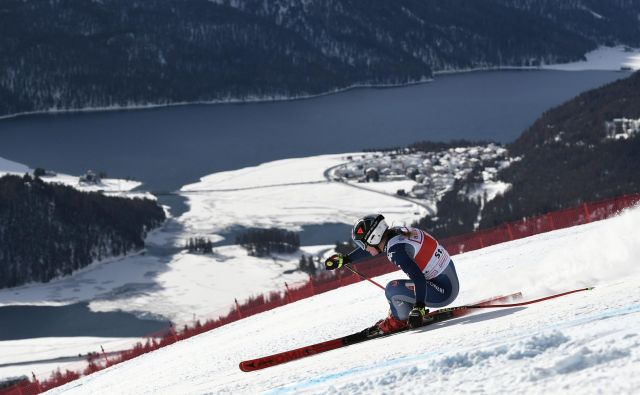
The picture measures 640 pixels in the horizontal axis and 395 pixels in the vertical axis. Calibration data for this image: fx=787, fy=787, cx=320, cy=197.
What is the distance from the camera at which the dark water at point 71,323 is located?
223 feet

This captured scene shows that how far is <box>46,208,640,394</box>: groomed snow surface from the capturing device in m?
6.16

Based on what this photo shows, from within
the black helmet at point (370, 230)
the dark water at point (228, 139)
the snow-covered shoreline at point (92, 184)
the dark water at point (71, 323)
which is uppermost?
the dark water at point (228, 139)

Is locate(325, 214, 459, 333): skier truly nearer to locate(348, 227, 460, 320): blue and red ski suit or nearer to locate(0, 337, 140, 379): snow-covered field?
locate(348, 227, 460, 320): blue and red ski suit

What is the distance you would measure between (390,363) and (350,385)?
28.6 inches

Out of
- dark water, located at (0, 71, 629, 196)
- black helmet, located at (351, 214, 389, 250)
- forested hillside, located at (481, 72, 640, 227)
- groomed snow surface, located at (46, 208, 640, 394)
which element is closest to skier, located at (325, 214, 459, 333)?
black helmet, located at (351, 214, 389, 250)

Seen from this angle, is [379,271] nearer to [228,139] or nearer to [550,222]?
[550,222]

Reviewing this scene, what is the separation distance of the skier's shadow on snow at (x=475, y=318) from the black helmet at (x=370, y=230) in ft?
4.20

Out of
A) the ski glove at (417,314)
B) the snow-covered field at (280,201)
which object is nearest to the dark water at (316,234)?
the snow-covered field at (280,201)

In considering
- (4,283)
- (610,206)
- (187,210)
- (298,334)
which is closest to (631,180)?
(187,210)

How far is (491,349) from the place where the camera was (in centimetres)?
695

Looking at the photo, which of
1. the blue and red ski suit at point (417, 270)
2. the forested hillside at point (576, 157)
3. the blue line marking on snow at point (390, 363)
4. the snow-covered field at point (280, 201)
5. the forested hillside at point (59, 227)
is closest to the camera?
the blue line marking on snow at point (390, 363)

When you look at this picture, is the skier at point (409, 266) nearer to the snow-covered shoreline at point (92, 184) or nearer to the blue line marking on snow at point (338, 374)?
the blue line marking on snow at point (338, 374)

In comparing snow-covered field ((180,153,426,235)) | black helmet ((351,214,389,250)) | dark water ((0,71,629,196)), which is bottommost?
snow-covered field ((180,153,426,235))

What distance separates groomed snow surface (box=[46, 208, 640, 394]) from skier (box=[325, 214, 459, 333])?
14.5 inches
